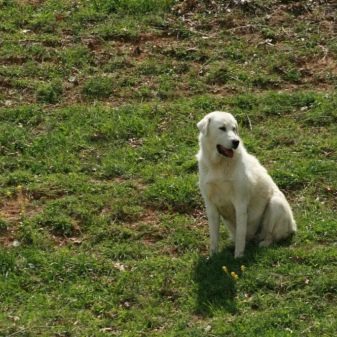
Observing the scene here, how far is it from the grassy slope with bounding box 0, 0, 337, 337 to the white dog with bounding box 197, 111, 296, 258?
11.2 inches

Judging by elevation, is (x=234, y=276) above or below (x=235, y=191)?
below

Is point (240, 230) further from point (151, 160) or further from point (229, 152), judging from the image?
point (151, 160)

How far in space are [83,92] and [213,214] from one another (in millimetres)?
4822

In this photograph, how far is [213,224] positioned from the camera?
32.1 feet

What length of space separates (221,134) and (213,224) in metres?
0.99

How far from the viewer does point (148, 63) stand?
14508mm

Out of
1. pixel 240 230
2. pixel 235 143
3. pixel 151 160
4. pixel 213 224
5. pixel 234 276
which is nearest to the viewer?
pixel 234 276

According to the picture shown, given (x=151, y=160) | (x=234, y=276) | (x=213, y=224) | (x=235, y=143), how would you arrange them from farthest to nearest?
(x=151, y=160) < (x=213, y=224) < (x=235, y=143) < (x=234, y=276)

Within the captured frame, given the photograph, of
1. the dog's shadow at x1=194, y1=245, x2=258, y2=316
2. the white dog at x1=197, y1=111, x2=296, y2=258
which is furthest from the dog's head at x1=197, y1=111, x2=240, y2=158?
the dog's shadow at x1=194, y1=245, x2=258, y2=316

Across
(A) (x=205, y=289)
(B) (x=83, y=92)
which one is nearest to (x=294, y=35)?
(B) (x=83, y=92)

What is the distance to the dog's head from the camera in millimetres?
9531

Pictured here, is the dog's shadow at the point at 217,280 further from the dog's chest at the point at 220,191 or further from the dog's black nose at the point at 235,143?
the dog's black nose at the point at 235,143

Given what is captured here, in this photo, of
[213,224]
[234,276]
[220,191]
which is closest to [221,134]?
[220,191]

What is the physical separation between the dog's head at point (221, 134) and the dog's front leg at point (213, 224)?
2.06ft
